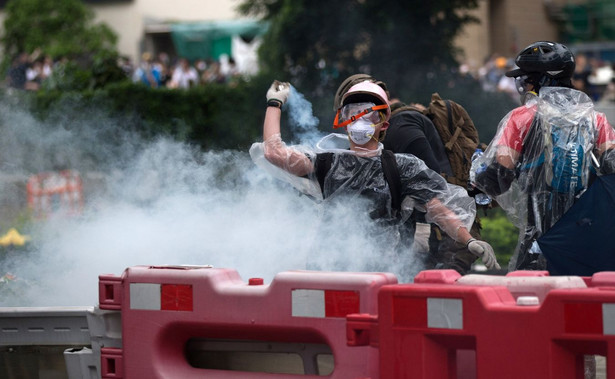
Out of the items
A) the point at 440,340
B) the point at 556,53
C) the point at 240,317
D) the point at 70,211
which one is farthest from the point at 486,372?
the point at 70,211

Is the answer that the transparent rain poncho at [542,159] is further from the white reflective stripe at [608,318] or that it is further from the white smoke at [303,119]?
the white reflective stripe at [608,318]

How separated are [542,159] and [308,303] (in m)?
1.38

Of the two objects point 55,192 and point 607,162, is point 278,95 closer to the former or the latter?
point 607,162

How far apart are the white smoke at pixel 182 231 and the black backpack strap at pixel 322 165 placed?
0.18 m

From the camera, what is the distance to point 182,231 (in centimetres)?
621

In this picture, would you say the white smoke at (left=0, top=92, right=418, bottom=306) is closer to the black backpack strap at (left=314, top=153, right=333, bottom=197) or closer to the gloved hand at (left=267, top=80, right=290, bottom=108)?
the black backpack strap at (left=314, top=153, right=333, bottom=197)

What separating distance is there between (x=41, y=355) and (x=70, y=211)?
388 centimetres

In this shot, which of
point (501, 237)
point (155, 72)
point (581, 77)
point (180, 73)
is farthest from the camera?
point (180, 73)

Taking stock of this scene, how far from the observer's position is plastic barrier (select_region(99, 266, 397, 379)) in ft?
13.1

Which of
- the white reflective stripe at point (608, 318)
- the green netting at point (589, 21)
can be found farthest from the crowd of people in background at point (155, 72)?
the white reflective stripe at point (608, 318)

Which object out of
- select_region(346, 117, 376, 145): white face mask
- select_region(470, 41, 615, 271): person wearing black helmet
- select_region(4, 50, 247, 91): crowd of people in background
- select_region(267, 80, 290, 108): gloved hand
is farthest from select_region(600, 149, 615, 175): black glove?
select_region(4, 50, 247, 91): crowd of people in background

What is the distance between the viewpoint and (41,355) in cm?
471

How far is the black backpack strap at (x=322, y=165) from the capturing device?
4.91 m

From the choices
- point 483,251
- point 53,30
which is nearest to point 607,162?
point 483,251
